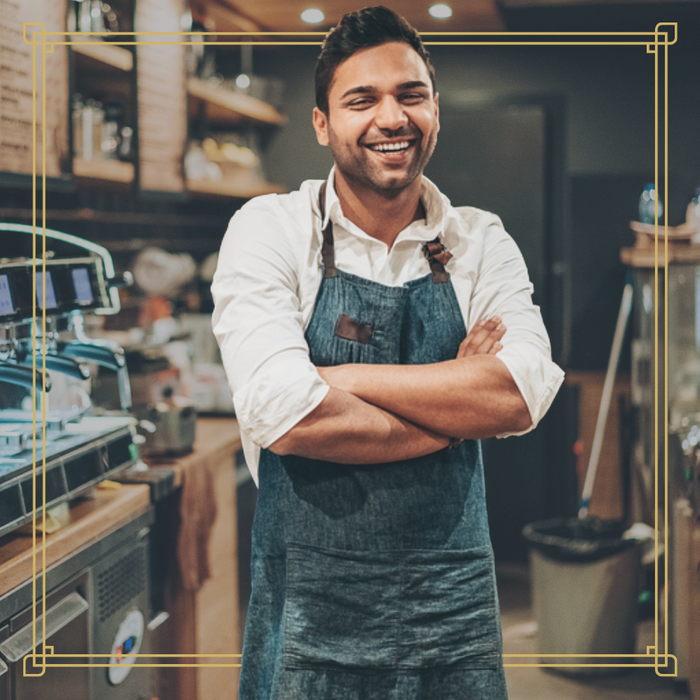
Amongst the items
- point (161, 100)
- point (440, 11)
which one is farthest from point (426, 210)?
point (440, 11)

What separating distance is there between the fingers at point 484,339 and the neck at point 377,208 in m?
0.23

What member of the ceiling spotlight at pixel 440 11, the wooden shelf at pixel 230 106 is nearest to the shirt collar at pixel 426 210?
the wooden shelf at pixel 230 106

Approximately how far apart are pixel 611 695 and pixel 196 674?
4.76ft

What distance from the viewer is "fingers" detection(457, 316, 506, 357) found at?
156cm

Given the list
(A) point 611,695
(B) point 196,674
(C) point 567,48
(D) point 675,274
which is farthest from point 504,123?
(B) point 196,674

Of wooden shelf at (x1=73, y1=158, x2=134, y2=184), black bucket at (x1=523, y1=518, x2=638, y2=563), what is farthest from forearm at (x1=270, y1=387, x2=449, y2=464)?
black bucket at (x1=523, y1=518, x2=638, y2=563)

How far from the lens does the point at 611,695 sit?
3.06 metres

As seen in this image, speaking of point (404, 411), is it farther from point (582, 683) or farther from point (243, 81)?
point (243, 81)

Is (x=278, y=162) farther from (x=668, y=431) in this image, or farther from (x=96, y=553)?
(x=96, y=553)

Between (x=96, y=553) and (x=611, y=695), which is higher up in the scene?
(x=96, y=553)

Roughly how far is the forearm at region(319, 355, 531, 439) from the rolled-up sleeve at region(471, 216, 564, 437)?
0.03 meters

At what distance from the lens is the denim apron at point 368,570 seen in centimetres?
153

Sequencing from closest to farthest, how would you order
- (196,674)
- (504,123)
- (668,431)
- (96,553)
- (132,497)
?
(96,553) < (132,497) < (196,674) < (668,431) < (504,123)

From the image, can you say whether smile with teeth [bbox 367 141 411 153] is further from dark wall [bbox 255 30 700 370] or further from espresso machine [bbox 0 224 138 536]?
dark wall [bbox 255 30 700 370]
